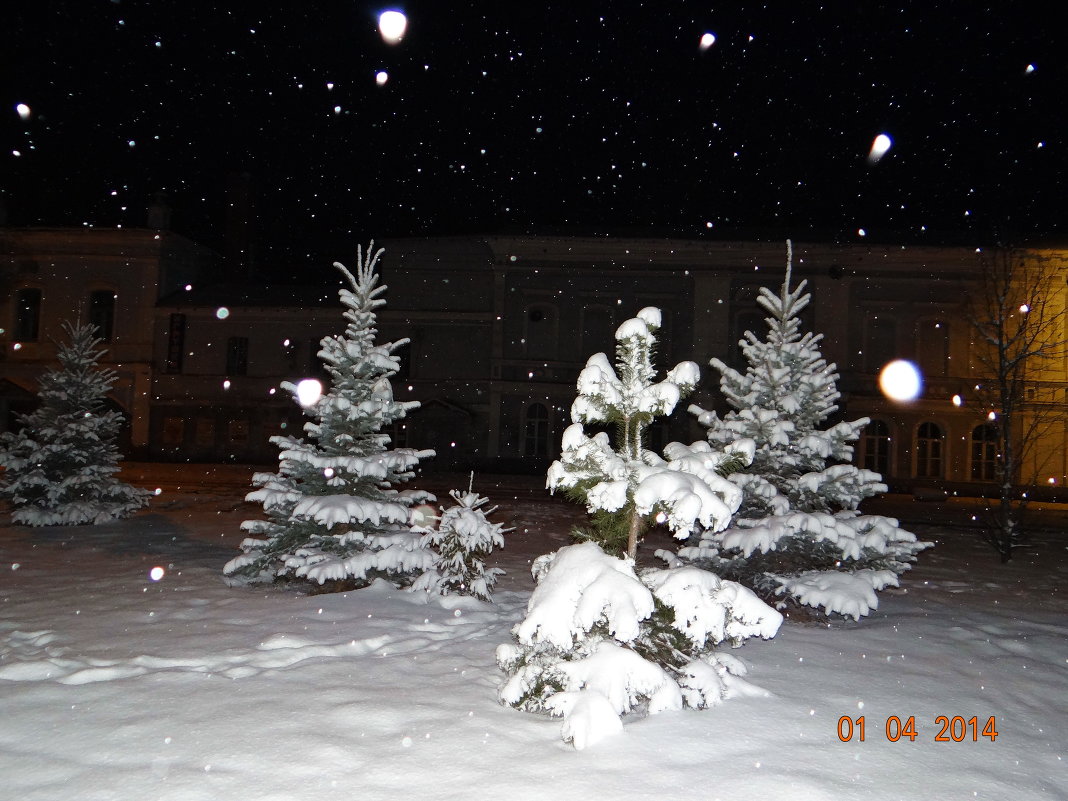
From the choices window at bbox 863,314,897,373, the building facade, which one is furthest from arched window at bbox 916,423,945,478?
window at bbox 863,314,897,373

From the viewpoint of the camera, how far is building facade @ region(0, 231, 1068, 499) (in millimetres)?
28547

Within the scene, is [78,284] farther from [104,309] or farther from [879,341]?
[879,341]

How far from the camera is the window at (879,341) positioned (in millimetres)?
29047

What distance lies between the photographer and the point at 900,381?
94.8 feet

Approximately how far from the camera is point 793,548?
29.9 feet

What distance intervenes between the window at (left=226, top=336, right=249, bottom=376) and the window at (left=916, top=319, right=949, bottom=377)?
97.5ft

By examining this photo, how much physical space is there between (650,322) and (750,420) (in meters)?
3.57

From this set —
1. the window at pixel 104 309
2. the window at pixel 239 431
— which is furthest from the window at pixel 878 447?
the window at pixel 104 309

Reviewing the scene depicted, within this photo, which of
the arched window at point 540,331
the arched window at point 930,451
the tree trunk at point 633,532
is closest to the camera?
the tree trunk at point 633,532

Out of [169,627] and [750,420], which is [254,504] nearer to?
[169,627]

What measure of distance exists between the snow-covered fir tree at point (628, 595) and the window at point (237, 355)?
3013 cm

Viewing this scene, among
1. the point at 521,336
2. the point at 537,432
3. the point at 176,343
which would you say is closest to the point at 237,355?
the point at 176,343

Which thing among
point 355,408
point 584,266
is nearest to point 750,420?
point 355,408

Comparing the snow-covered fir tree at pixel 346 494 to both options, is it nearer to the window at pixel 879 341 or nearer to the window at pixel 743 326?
the window at pixel 743 326
